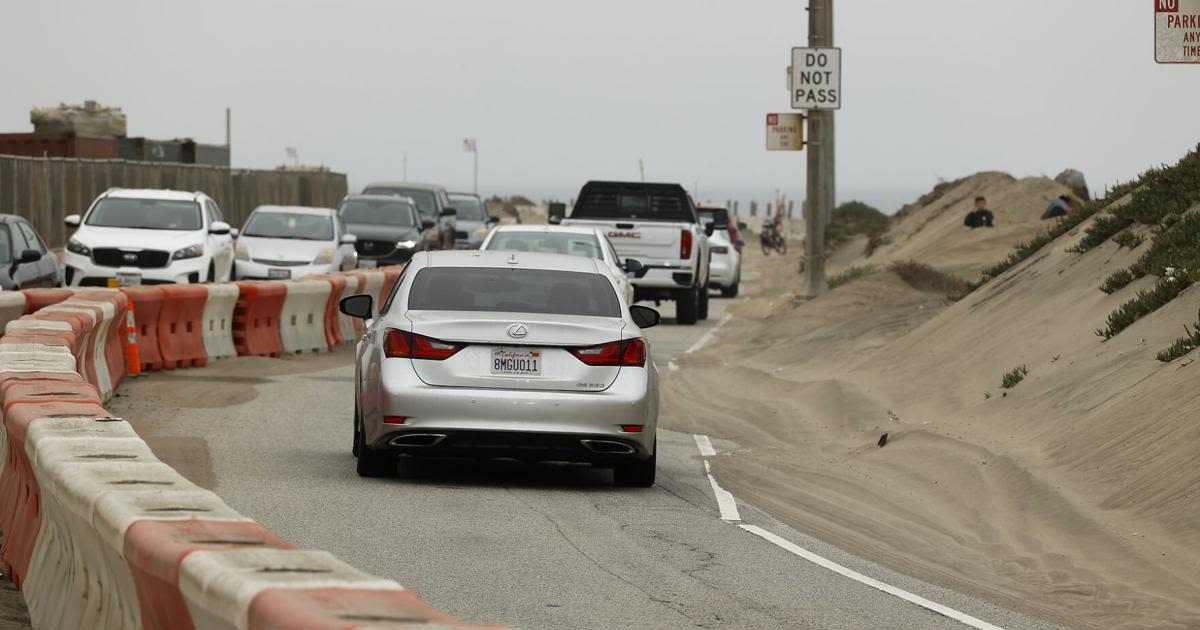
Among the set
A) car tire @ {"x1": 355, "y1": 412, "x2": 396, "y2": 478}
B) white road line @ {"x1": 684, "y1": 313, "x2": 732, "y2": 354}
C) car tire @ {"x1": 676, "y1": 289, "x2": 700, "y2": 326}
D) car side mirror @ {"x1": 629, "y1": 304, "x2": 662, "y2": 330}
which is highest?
car side mirror @ {"x1": 629, "y1": 304, "x2": 662, "y2": 330}

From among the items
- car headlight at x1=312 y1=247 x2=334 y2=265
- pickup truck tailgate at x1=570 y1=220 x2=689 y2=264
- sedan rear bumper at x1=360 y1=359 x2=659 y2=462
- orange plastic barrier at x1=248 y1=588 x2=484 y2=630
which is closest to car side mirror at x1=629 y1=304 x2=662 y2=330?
sedan rear bumper at x1=360 y1=359 x2=659 y2=462

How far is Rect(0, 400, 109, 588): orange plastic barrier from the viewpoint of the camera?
8.52 meters

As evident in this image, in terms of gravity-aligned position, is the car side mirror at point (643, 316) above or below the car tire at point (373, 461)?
above

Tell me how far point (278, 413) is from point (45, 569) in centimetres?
886

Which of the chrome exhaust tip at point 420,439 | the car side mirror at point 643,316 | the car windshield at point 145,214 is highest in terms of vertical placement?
the car windshield at point 145,214

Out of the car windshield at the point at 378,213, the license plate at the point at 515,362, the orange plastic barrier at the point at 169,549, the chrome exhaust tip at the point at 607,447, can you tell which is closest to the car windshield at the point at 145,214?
the car windshield at the point at 378,213

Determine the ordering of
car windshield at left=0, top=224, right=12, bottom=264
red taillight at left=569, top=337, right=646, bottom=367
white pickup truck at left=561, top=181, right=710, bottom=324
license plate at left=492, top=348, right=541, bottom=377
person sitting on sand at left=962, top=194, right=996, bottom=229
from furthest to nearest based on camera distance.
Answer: person sitting on sand at left=962, top=194, right=996, bottom=229 < white pickup truck at left=561, top=181, right=710, bottom=324 < car windshield at left=0, top=224, right=12, bottom=264 < red taillight at left=569, top=337, right=646, bottom=367 < license plate at left=492, top=348, right=541, bottom=377

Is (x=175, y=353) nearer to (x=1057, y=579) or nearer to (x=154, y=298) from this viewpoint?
(x=154, y=298)

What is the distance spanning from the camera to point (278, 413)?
1670cm

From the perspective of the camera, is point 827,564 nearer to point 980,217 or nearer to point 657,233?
point 657,233

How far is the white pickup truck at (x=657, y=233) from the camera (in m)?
30.6

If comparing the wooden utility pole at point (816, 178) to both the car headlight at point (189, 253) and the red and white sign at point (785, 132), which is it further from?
the car headlight at point (189, 253)

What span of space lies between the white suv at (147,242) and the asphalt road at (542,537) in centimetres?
1276

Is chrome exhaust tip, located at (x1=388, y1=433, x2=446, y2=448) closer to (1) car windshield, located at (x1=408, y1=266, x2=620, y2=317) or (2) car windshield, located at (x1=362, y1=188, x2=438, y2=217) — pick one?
(1) car windshield, located at (x1=408, y1=266, x2=620, y2=317)
